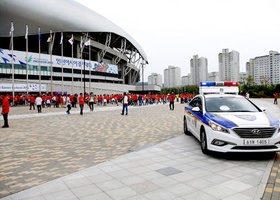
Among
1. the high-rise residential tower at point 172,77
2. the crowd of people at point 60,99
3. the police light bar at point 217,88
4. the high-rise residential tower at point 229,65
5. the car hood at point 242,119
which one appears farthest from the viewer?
the high-rise residential tower at point 172,77

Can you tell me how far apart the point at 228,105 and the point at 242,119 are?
1226mm

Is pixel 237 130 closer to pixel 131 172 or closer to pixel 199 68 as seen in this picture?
pixel 131 172

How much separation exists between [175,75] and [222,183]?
Answer: 143100 mm

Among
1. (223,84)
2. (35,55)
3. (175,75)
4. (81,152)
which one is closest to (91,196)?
(81,152)

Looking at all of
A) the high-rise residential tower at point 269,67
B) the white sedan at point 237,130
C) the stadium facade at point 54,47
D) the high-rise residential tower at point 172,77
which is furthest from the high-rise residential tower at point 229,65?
the white sedan at point 237,130

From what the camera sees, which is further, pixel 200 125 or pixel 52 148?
pixel 52 148

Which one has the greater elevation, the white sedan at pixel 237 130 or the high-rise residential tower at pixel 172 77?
the high-rise residential tower at pixel 172 77

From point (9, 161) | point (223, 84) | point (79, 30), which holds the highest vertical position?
point (79, 30)

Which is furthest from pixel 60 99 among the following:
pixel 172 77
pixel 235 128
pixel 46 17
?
pixel 172 77

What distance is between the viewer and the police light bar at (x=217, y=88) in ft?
51.0

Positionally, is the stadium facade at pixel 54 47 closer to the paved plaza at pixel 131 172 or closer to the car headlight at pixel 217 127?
the paved plaza at pixel 131 172

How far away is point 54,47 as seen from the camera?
56.8m

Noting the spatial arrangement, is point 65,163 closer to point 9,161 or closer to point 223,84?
point 9,161

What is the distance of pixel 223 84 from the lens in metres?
16.2
